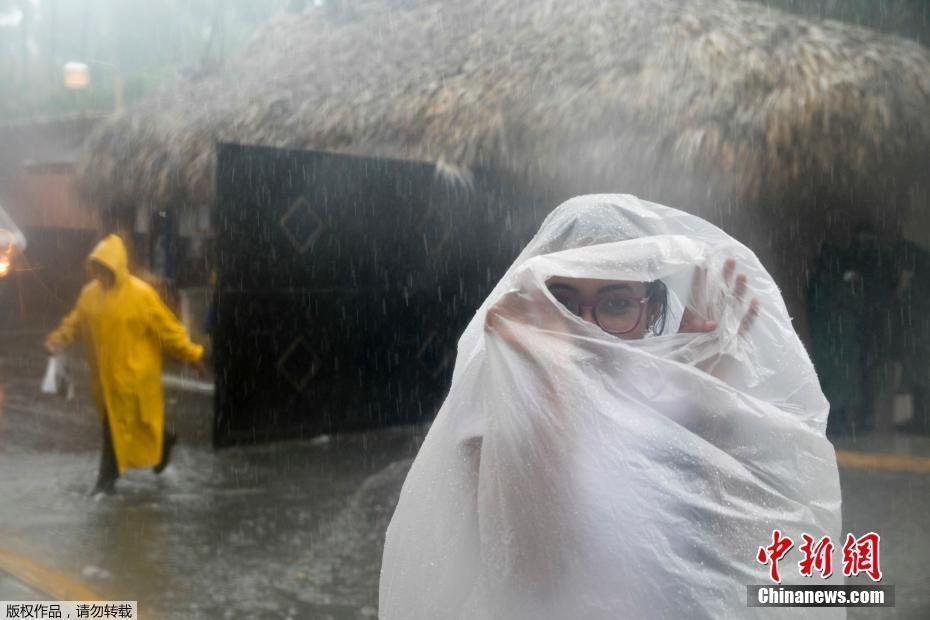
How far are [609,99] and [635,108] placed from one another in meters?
0.23

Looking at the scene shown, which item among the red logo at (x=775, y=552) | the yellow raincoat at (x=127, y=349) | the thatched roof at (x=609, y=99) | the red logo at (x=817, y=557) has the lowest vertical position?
the yellow raincoat at (x=127, y=349)

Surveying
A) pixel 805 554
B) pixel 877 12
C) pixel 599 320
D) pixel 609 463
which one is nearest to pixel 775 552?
pixel 805 554

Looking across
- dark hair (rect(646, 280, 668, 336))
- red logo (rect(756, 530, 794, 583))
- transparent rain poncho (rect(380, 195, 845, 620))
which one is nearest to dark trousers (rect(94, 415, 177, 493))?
transparent rain poncho (rect(380, 195, 845, 620))

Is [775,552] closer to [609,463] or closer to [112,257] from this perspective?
[609,463]

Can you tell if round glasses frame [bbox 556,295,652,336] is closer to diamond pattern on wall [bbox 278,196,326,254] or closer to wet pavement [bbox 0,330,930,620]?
wet pavement [bbox 0,330,930,620]

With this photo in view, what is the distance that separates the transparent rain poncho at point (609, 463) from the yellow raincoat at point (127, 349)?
4540 millimetres

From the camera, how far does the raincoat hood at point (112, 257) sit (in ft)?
18.5

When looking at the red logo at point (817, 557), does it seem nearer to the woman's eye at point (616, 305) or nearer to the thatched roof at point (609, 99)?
the woman's eye at point (616, 305)

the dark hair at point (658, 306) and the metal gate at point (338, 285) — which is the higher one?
the dark hair at point (658, 306)

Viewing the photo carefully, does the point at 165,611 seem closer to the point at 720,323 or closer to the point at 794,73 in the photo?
the point at 720,323

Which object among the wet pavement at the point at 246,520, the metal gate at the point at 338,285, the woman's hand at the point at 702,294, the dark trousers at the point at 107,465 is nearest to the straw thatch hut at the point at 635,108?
the metal gate at the point at 338,285

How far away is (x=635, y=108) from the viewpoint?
6.21 meters

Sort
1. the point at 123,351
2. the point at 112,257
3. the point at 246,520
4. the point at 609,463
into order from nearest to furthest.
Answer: the point at 609,463 < the point at 246,520 < the point at 112,257 < the point at 123,351

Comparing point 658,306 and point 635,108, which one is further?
point 635,108
